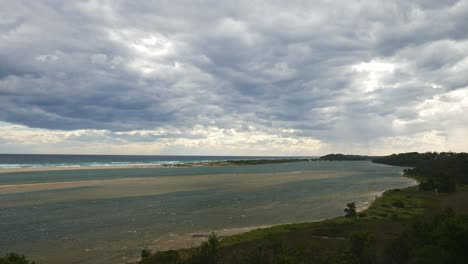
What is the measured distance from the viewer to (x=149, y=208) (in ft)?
170

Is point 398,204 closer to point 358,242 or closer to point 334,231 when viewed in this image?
point 334,231

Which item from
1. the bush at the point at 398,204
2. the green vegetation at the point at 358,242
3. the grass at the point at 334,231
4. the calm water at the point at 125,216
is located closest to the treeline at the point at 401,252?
the green vegetation at the point at 358,242

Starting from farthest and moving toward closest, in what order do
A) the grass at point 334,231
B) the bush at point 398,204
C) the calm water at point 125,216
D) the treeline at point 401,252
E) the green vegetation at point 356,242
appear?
the bush at point 398,204 → the calm water at point 125,216 → the grass at point 334,231 → the green vegetation at point 356,242 → the treeline at point 401,252

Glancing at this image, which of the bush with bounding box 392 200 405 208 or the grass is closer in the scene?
the grass

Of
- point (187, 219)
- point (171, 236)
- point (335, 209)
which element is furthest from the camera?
point (335, 209)

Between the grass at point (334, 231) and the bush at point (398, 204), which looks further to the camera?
the bush at point (398, 204)

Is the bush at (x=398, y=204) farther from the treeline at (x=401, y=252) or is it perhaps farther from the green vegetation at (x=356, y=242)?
the treeline at (x=401, y=252)

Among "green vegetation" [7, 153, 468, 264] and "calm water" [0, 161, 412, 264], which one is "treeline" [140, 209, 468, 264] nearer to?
Result: "green vegetation" [7, 153, 468, 264]

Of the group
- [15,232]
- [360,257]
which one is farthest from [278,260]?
[15,232]

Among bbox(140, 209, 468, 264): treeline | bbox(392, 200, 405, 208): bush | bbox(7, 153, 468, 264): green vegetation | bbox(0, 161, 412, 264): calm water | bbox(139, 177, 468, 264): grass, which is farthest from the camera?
bbox(392, 200, 405, 208): bush

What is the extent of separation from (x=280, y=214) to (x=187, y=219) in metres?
13.0

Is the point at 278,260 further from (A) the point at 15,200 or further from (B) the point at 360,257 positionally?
(A) the point at 15,200

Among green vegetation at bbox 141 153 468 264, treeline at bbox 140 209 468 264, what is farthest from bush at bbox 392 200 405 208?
treeline at bbox 140 209 468 264

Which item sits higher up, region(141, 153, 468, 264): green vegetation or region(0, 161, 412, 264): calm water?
region(141, 153, 468, 264): green vegetation
